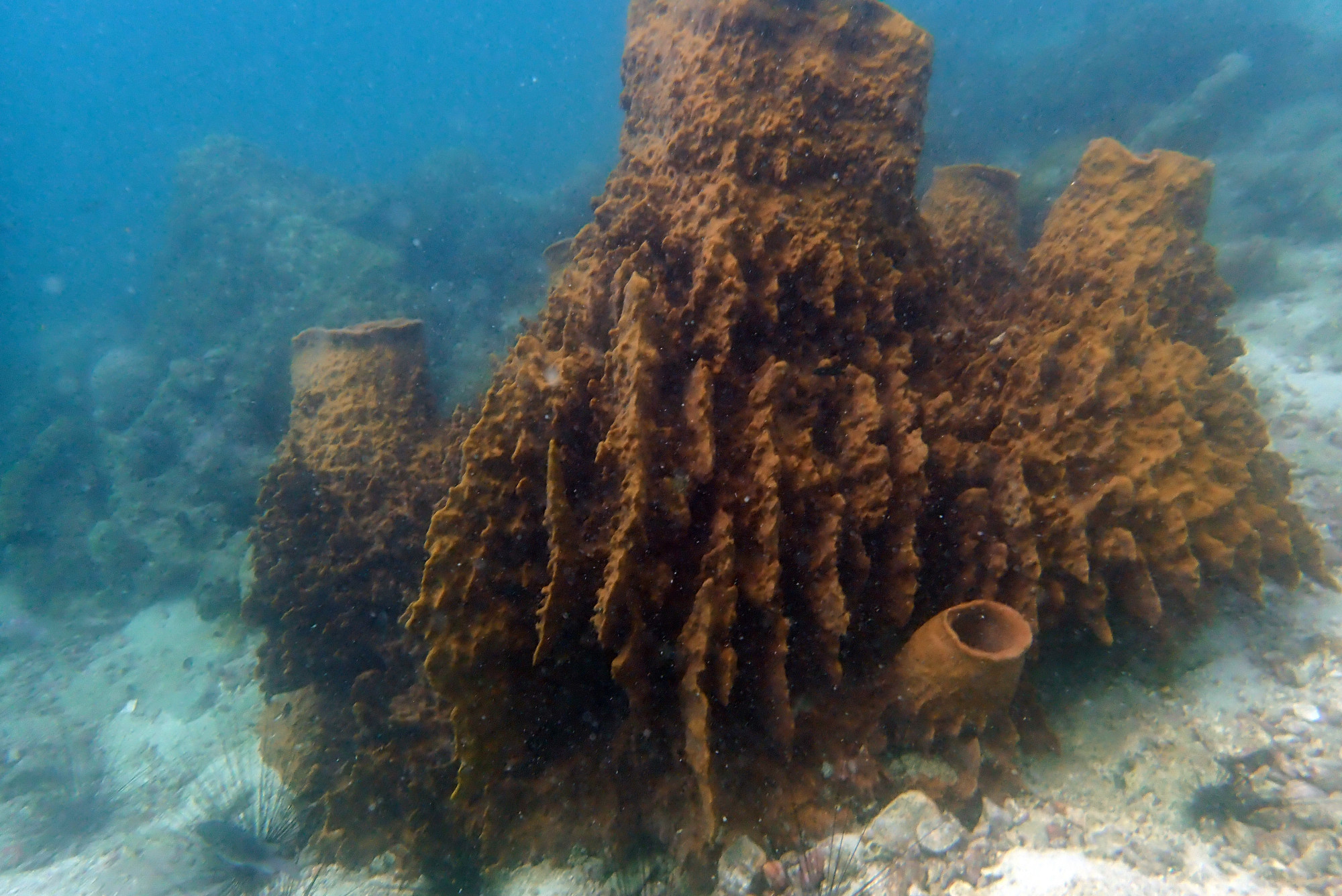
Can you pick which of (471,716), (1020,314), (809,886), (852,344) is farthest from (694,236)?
(809,886)

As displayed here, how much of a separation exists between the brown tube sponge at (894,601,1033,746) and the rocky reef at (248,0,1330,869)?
16 millimetres

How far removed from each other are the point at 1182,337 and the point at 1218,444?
1268 millimetres

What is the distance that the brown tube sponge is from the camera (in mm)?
2182

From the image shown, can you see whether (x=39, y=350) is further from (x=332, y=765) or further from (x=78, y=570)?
(x=332, y=765)

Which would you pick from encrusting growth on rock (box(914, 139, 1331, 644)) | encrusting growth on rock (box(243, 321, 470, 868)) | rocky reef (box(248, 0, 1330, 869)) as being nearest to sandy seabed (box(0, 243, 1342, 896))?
rocky reef (box(248, 0, 1330, 869))

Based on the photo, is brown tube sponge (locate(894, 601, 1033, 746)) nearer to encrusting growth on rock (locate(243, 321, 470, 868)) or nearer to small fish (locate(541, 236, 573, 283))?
encrusting growth on rock (locate(243, 321, 470, 868))

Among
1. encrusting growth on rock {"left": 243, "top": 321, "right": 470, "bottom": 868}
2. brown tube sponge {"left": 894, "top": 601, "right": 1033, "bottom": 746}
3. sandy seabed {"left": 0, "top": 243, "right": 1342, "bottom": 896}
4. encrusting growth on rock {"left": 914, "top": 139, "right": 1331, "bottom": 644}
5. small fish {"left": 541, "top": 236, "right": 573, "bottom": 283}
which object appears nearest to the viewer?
brown tube sponge {"left": 894, "top": 601, "right": 1033, "bottom": 746}

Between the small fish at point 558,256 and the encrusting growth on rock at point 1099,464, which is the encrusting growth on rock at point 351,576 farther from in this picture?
the encrusting growth on rock at point 1099,464

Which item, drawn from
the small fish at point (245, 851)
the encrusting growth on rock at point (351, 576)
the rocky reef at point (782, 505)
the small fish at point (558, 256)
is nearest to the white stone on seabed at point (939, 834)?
the rocky reef at point (782, 505)

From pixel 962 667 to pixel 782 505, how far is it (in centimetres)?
88

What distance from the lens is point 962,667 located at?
220 cm

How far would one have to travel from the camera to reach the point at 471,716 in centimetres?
248

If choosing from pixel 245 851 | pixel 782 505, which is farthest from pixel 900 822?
pixel 245 851

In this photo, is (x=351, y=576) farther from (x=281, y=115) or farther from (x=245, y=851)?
Result: (x=281, y=115)
